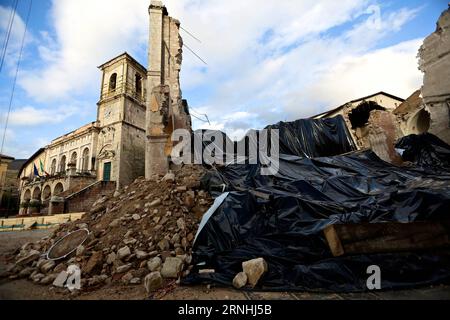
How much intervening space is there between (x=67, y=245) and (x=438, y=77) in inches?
433

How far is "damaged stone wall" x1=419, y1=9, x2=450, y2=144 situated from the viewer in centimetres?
586

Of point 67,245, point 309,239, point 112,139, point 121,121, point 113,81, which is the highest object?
point 113,81

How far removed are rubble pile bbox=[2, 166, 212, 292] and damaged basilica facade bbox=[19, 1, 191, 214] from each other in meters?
5.27

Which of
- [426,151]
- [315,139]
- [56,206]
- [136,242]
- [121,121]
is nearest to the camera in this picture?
[136,242]

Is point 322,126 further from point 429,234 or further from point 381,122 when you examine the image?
point 429,234

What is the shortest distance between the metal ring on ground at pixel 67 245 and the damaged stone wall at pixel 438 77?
397 inches

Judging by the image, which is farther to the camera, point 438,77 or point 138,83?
point 138,83

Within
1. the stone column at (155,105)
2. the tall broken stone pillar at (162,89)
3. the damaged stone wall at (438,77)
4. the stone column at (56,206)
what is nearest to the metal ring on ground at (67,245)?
the stone column at (155,105)

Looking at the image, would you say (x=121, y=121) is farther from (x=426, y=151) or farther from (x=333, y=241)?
(x=426, y=151)

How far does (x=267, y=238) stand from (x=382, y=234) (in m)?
1.54

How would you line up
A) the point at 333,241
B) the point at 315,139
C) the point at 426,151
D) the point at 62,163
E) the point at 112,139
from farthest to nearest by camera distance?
the point at 62,163 < the point at 112,139 < the point at 315,139 < the point at 426,151 < the point at 333,241

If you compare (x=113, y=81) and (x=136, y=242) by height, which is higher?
(x=113, y=81)

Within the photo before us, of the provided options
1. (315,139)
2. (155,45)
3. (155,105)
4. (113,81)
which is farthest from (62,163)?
(315,139)

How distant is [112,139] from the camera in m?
20.2
